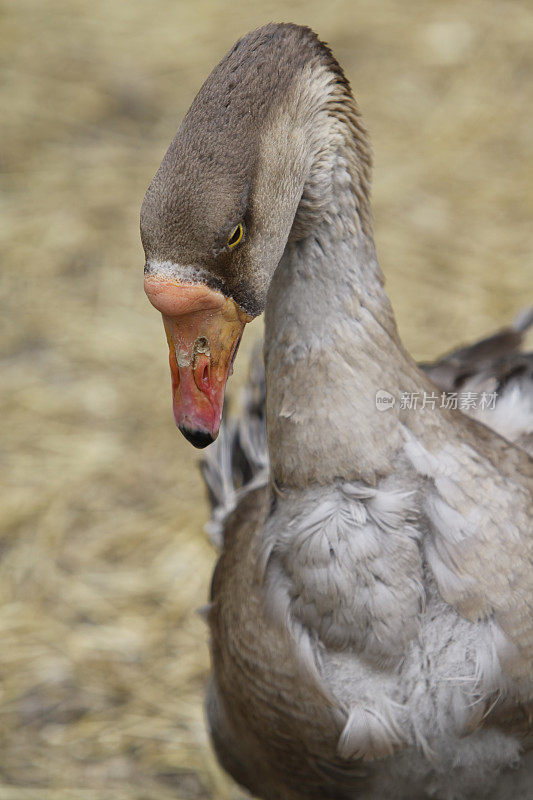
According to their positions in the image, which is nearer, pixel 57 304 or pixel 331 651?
pixel 331 651

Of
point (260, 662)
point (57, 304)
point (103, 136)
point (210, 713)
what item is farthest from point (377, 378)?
point (103, 136)

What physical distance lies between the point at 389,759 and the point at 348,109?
112 centimetres

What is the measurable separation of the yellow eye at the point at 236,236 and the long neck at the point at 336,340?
207 mm

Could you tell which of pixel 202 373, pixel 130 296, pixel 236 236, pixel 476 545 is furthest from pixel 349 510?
pixel 130 296

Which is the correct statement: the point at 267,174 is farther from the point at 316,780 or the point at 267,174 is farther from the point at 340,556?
the point at 316,780

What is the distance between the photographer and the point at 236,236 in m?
1.34

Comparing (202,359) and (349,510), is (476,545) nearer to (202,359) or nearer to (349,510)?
(349,510)

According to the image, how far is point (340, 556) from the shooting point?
5.22ft

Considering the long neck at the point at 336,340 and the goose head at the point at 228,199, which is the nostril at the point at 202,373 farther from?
the long neck at the point at 336,340

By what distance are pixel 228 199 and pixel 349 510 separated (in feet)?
1.87

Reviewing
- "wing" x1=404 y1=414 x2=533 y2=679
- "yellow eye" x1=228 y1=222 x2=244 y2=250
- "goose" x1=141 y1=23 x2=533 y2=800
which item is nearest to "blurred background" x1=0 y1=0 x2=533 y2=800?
"goose" x1=141 y1=23 x2=533 y2=800

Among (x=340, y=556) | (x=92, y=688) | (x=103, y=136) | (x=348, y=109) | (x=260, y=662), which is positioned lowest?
(x=92, y=688)

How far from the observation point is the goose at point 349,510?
1.42m

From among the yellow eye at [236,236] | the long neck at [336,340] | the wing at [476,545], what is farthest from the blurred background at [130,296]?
the yellow eye at [236,236]
